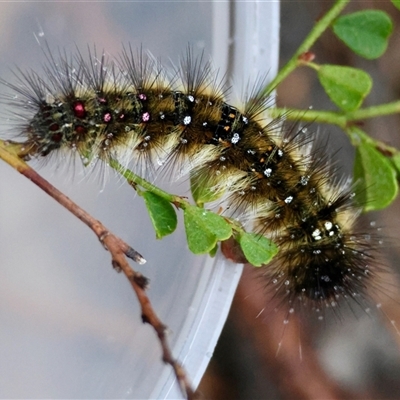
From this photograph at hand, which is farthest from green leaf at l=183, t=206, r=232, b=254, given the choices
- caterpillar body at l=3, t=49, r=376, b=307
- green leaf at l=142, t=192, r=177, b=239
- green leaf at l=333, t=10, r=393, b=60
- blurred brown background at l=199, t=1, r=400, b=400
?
blurred brown background at l=199, t=1, r=400, b=400

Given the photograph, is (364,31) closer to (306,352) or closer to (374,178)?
(374,178)

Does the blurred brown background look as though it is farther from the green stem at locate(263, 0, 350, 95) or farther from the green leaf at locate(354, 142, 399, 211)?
the green stem at locate(263, 0, 350, 95)

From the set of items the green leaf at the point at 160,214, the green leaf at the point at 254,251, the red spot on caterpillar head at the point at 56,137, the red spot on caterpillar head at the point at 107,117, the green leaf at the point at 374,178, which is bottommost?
the green leaf at the point at 160,214

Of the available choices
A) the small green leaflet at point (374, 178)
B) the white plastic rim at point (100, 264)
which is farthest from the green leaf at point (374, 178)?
the white plastic rim at point (100, 264)

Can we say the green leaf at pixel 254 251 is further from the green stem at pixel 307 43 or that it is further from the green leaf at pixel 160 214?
the green stem at pixel 307 43

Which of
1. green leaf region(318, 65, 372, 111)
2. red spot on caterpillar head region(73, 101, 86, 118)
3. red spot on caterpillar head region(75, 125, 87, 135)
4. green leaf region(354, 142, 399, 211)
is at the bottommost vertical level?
red spot on caterpillar head region(75, 125, 87, 135)
